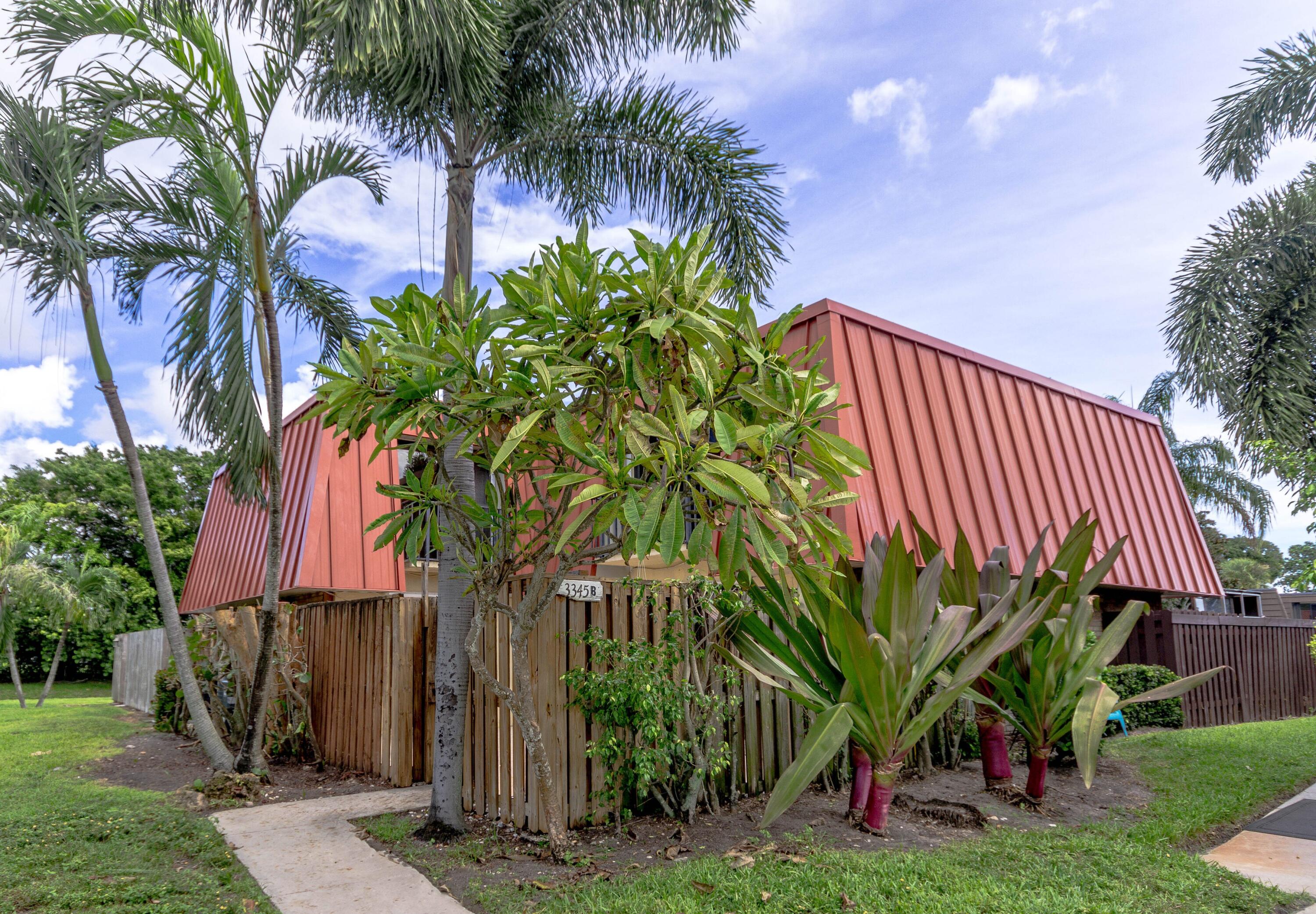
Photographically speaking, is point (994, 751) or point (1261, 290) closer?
point (994, 751)

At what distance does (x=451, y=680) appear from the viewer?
18.4 feet

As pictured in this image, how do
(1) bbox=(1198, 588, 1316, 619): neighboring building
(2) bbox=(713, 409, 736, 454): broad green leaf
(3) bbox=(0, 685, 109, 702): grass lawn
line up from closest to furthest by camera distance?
(2) bbox=(713, 409, 736, 454): broad green leaf, (1) bbox=(1198, 588, 1316, 619): neighboring building, (3) bbox=(0, 685, 109, 702): grass lawn

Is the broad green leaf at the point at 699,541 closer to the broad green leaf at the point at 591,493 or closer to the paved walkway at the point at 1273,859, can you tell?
the broad green leaf at the point at 591,493

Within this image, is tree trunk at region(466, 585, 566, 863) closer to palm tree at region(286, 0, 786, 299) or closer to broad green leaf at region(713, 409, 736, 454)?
broad green leaf at region(713, 409, 736, 454)

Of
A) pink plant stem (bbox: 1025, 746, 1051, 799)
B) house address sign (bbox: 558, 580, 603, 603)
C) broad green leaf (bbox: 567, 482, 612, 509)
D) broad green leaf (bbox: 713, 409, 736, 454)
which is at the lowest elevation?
pink plant stem (bbox: 1025, 746, 1051, 799)

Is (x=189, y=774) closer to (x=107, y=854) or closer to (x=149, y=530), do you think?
(x=149, y=530)

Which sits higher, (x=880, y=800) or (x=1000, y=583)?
(x=1000, y=583)

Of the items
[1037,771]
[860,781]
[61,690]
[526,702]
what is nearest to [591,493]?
[526,702]

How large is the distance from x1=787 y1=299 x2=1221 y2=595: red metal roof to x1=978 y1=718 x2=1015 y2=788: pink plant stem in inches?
71.1

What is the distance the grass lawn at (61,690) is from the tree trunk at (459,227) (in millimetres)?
26204

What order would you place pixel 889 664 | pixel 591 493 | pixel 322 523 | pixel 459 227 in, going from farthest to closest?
pixel 322 523 < pixel 459 227 < pixel 889 664 < pixel 591 493

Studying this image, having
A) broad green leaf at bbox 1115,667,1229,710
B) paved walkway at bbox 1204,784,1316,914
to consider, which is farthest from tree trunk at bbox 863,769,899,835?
broad green leaf at bbox 1115,667,1229,710

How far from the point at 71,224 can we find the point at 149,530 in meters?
2.69

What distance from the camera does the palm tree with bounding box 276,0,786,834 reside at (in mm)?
7348
